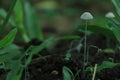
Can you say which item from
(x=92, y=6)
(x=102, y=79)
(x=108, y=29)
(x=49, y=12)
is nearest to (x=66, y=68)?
(x=102, y=79)

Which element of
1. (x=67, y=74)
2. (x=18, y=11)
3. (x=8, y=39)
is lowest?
(x=67, y=74)

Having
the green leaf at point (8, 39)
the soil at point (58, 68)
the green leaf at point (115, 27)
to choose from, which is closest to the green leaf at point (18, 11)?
the soil at point (58, 68)

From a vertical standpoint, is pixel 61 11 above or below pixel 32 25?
above

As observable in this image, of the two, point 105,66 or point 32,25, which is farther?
point 32,25

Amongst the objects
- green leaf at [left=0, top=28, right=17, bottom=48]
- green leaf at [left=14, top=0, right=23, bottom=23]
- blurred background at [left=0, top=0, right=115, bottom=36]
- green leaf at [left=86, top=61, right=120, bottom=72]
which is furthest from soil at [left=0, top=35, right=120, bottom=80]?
blurred background at [left=0, top=0, right=115, bottom=36]

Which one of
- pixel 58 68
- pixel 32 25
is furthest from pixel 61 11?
Result: pixel 58 68

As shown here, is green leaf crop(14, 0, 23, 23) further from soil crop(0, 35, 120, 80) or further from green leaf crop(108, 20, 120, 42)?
green leaf crop(108, 20, 120, 42)

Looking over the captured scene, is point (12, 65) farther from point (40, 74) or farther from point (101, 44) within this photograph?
point (101, 44)

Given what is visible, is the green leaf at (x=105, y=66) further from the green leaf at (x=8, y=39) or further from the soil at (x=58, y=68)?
the green leaf at (x=8, y=39)

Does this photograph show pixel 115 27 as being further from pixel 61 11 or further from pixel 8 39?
pixel 61 11
